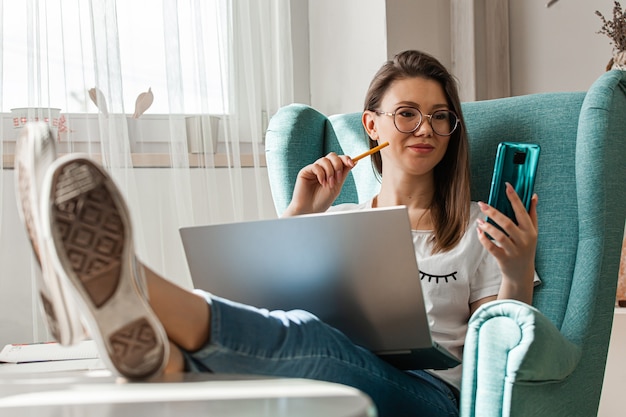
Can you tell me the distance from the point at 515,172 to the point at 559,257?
278 millimetres

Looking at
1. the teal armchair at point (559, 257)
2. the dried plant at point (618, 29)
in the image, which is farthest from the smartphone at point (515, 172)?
the dried plant at point (618, 29)

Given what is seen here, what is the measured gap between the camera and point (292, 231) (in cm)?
111

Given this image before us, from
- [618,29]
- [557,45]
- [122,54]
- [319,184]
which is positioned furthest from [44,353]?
[557,45]

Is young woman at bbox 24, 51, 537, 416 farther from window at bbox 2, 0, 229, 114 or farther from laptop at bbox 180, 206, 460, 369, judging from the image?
window at bbox 2, 0, 229, 114

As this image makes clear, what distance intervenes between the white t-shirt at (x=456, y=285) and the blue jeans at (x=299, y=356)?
22 centimetres

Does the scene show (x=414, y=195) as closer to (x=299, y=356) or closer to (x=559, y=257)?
(x=559, y=257)

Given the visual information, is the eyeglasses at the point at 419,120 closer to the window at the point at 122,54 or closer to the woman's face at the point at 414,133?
the woman's face at the point at 414,133

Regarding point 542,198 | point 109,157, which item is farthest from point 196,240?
point 109,157

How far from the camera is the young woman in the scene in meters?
0.79

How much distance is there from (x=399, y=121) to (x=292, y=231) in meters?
0.59

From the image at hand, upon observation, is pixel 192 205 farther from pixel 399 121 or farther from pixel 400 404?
pixel 400 404

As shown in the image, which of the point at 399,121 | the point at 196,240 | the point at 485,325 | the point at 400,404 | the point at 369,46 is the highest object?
the point at 369,46

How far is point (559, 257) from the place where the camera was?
1.50 meters

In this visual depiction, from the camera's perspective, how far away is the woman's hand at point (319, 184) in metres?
1.70
